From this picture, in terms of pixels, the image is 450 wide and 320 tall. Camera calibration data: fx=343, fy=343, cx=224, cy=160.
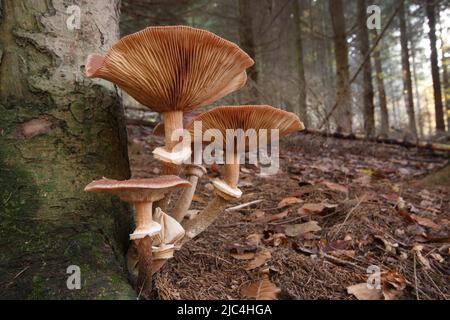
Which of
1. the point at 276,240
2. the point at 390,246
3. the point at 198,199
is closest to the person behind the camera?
the point at 390,246

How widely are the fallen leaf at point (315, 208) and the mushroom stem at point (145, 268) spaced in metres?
1.58

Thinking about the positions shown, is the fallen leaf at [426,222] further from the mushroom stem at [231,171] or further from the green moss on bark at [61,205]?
the green moss on bark at [61,205]

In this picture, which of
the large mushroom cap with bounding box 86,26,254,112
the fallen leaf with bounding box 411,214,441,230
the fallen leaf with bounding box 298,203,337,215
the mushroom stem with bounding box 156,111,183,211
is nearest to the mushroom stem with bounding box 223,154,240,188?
the mushroom stem with bounding box 156,111,183,211

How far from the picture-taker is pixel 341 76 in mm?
8484

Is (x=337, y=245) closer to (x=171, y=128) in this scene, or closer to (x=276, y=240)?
(x=276, y=240)

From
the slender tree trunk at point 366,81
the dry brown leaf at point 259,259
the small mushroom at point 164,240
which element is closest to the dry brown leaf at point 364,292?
the dry brown leaf at point 259,259

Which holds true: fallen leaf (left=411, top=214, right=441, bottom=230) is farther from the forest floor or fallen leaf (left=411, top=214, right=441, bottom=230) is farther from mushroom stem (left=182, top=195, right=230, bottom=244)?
mushroom stem (left=182, top=195, right=230, bottom=244)

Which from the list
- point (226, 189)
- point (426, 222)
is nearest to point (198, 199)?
point (226, 189)

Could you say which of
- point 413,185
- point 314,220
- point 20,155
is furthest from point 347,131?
point 20,155

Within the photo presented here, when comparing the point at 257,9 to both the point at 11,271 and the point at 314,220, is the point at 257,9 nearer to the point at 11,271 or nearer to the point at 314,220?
the point at 314,220

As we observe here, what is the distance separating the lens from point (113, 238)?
6.18ft

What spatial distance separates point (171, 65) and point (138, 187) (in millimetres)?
677

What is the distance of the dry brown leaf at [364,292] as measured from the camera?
1760 mm

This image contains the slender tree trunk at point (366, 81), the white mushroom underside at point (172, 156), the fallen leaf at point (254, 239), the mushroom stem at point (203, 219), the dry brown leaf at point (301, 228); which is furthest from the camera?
the slender tree trunk at point (366, 81)
